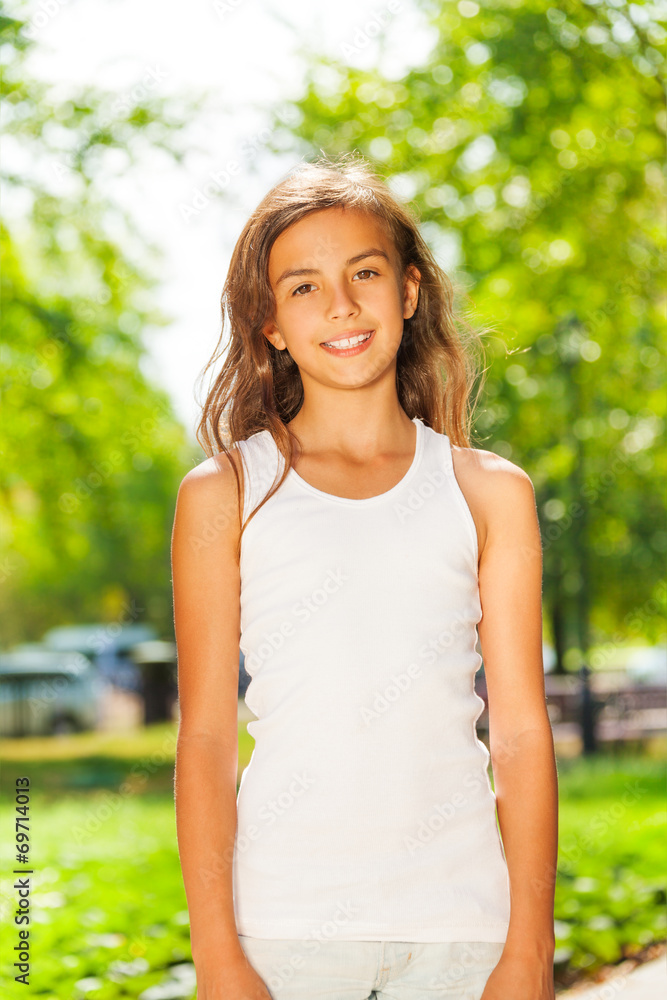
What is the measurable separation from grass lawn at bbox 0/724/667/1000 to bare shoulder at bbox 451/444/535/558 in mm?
2816

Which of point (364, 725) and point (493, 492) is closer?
point (364, 725)

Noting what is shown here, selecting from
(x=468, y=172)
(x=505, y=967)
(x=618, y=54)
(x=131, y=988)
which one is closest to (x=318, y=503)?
(x=505, y=967)

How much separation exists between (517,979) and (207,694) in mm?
626

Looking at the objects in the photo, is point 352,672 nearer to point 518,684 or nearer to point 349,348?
point 518,684

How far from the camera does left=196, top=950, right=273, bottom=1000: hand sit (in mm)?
1455

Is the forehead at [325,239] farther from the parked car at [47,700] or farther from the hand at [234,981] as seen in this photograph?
the parked car at [47,700]

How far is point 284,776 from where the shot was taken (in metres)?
1.55

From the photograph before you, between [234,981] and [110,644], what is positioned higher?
[234,981]

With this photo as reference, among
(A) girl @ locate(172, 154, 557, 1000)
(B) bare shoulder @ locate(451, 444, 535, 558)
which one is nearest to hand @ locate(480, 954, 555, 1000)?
(A) girl @ locate(172, 154, 557, 1000)

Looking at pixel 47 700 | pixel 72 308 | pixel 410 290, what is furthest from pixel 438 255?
pixel 47 700

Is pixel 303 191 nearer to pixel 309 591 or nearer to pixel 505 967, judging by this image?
pixel 309 591

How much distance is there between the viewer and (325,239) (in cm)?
182

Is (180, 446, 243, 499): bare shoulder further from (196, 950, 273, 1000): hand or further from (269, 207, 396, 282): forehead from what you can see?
(196, 950, 273, 1000): hand

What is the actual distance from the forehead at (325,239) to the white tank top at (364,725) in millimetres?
398
